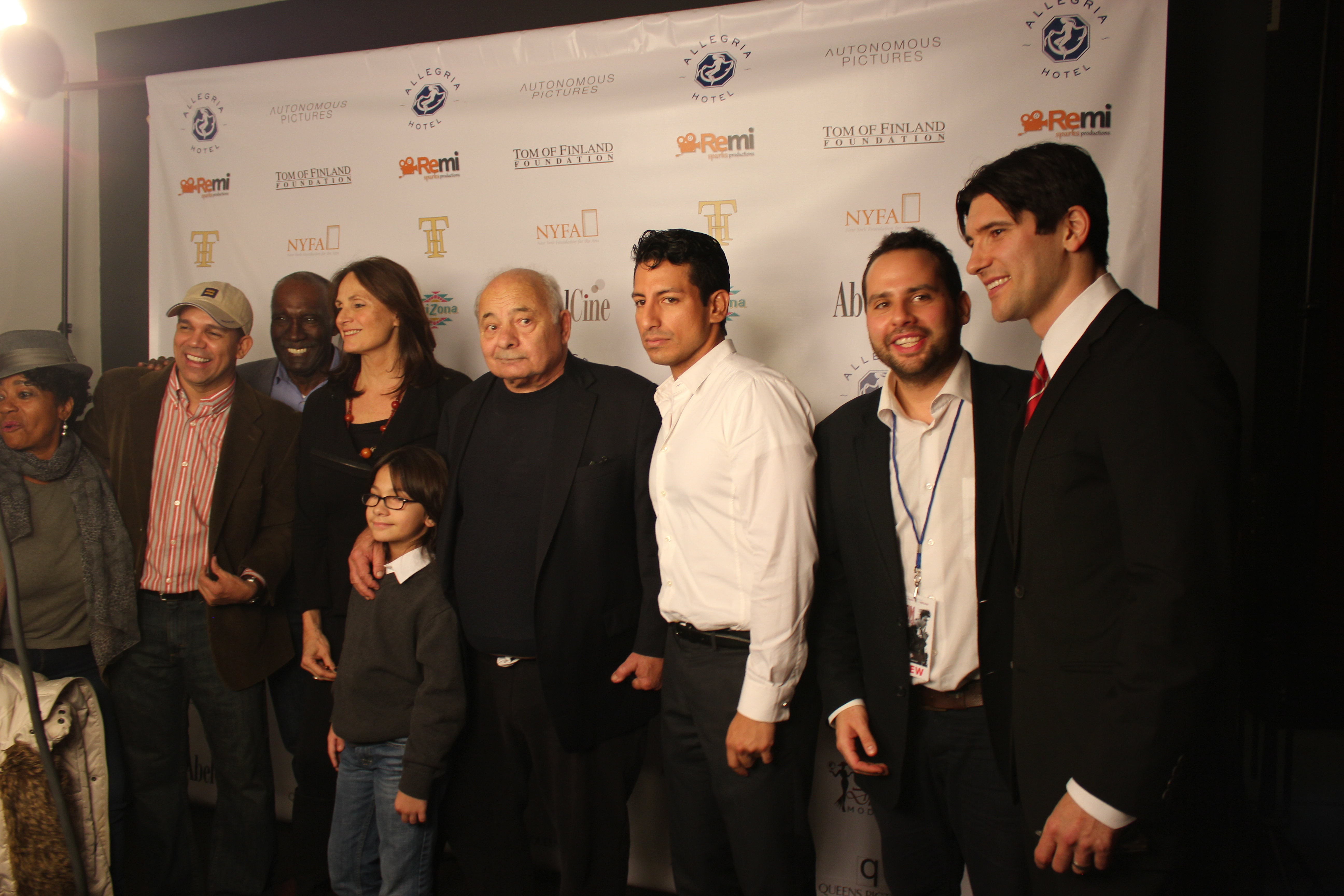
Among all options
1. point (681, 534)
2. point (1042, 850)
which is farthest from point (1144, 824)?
point (681, 534)

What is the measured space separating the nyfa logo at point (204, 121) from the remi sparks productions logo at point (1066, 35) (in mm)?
2997

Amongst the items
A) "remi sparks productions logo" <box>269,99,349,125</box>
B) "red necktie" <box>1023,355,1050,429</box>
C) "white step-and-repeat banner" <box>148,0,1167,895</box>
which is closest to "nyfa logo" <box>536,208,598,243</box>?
"white step-and-repeat banner" <box>148,0,1167,895</box>

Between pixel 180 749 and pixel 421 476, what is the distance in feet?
4.32

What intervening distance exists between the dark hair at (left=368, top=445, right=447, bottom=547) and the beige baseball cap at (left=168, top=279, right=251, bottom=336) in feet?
2.78

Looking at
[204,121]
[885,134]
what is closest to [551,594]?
[885,134]

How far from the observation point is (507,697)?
6.24 feet

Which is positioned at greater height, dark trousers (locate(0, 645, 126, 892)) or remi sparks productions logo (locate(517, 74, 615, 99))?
remi sparks productions logo (locate(517, 74, 615, 99))

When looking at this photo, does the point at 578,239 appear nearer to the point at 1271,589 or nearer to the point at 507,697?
the point at 507,697

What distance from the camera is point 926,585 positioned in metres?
1.53

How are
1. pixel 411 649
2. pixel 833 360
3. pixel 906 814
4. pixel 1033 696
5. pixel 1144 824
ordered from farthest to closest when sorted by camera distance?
pixel 833 360
pixel 411 649
pixel 906 814
pixel 1033 696
pixel 1144 824

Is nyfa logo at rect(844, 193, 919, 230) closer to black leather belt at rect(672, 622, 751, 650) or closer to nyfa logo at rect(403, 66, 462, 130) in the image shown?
black leather belt at rect(672, 622, 751, 650)

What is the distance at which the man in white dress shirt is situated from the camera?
5.12 ft

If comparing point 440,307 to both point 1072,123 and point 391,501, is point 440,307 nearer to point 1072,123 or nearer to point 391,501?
point 391,501

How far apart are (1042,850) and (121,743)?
2564 mm
